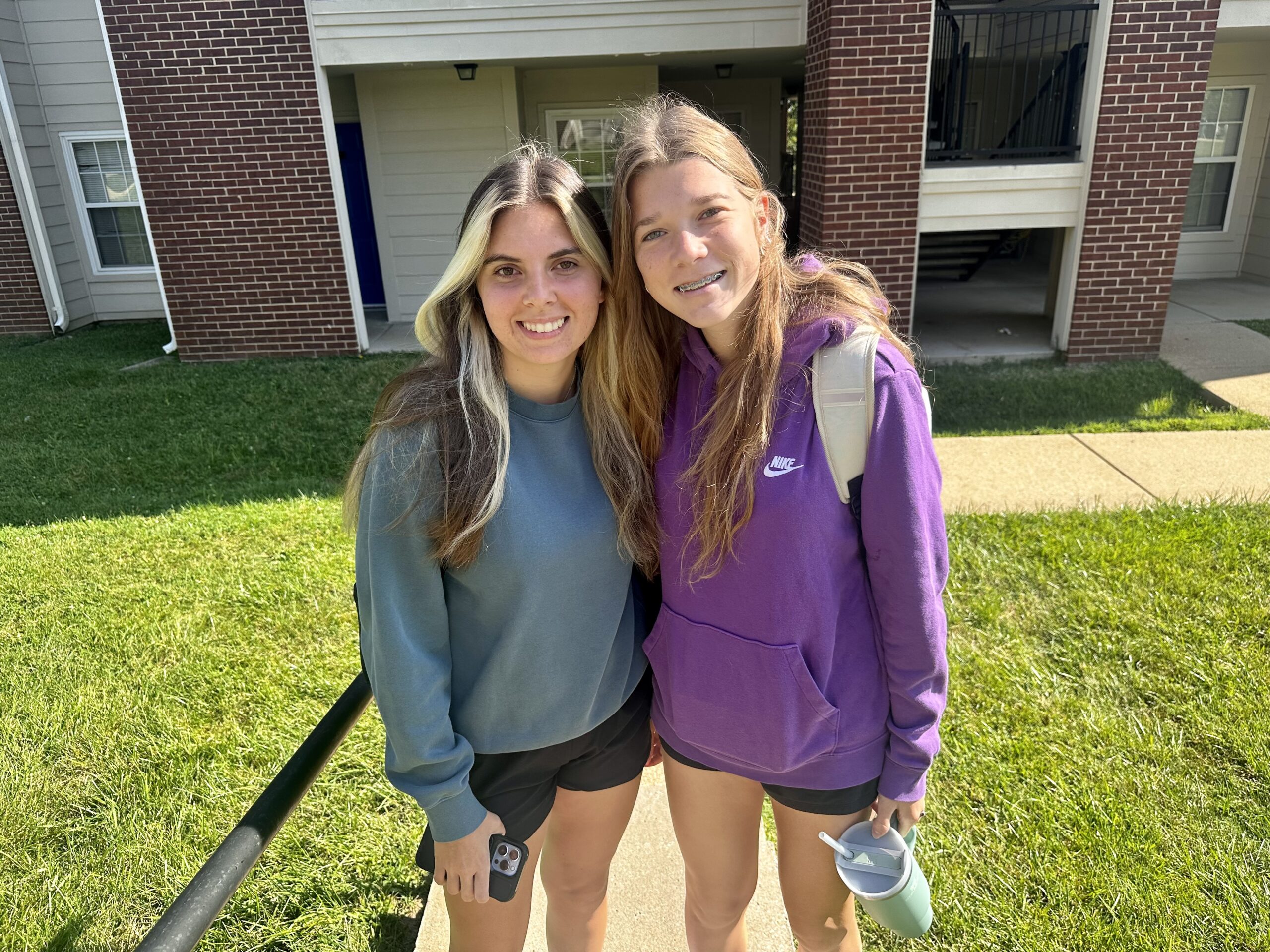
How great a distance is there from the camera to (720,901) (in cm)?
190

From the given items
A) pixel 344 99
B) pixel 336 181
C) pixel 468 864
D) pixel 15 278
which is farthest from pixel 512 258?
pixel 15 278

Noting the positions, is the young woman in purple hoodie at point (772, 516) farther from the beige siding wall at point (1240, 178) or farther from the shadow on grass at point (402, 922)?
the beige siding wall at point (1240, 178)

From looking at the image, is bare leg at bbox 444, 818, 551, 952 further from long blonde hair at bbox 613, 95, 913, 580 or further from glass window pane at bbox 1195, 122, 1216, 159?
glass window pane at bbox 1195, 122, 1216, 159

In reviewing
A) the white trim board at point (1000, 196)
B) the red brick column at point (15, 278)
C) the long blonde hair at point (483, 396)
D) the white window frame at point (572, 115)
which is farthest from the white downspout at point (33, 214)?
the long blonde hair at point (483, 396)

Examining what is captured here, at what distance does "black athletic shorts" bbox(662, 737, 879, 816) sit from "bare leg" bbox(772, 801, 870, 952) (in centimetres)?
1

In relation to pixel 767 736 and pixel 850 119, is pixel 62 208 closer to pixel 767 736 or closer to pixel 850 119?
pixel 850 119

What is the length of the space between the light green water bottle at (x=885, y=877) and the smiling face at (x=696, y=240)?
100 cm

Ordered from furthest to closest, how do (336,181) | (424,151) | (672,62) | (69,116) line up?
(69,116)
(424,151)
(672,62)
(336,181)

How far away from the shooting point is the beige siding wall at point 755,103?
41.7 ft

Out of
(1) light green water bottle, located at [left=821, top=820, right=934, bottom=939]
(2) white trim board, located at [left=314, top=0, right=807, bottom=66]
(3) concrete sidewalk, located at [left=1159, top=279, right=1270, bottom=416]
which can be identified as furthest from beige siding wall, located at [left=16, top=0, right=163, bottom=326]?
(1) light green water bottle, located at [left=821, top=820, right=934, bottom=939]

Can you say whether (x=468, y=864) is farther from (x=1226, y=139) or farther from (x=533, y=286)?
(x=1226, y=139)

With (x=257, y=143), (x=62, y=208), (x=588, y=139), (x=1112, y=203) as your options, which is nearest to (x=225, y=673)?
(x=257, y=143)

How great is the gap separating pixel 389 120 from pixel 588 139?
2.22 meters

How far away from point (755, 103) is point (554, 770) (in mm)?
12696
